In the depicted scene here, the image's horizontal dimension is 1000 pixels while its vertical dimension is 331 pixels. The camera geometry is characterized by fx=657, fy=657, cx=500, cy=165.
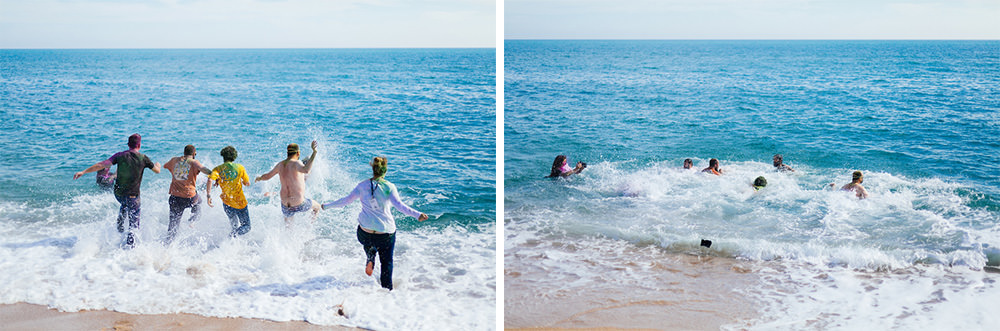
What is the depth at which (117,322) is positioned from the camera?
2689 mm

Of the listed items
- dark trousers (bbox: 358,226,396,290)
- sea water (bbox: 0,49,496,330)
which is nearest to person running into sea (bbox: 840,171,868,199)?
sea water (bbox: 0,49,496,330)

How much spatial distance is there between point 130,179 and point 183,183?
283 millimetres

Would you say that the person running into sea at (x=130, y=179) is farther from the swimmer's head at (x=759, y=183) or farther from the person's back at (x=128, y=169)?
the swimmer's head at (x=759, y=183)

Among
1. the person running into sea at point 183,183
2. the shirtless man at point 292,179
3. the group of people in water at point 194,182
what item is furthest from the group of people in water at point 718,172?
the person running into sea at point 183,183

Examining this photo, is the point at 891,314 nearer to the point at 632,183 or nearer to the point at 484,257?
the point at 484,257

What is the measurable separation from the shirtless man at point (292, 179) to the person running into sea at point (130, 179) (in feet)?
2.11

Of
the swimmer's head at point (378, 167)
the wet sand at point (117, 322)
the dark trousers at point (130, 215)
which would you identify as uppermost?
the swimmer's head at point (378, 167)

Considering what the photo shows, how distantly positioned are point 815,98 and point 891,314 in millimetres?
15420

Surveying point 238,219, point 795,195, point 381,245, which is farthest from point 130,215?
point 795,195

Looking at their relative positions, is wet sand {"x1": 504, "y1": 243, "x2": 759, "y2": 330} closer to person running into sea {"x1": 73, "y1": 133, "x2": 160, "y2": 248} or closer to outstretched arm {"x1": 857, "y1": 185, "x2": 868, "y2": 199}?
person running into sea {"x1": 73, "y1": 133, "x2": 160, "y2": 248}

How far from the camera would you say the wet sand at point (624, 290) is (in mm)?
2994

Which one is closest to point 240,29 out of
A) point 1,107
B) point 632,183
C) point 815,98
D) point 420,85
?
point 420,85

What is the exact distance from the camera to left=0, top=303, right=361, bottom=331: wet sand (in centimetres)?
265

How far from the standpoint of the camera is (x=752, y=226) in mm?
4793
